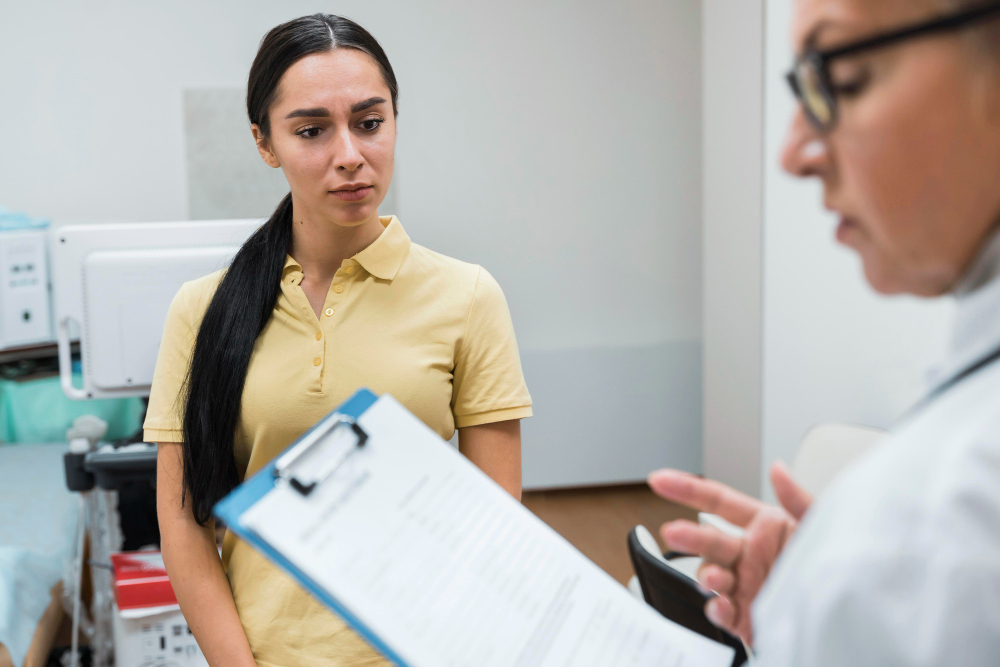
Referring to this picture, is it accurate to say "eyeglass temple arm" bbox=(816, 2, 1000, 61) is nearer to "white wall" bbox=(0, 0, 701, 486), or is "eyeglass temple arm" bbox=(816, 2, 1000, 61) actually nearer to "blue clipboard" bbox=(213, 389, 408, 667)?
"blue clipboard" bbox=(213, 389, 408, 667)

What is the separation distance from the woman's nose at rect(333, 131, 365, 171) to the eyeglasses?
0.79 m

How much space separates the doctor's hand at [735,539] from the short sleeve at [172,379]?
2.69 feet

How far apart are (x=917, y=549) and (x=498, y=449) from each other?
90cm

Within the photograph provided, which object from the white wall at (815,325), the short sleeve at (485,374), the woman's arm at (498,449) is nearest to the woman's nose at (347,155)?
the short sleeve at (485,374)

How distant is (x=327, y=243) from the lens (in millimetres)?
1269

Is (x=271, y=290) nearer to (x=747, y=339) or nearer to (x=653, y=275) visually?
(x=747, y=339)

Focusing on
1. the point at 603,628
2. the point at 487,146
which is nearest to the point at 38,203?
the point at 487,146

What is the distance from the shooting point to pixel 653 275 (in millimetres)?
4062

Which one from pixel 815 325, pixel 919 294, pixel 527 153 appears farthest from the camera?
pixel 527 153

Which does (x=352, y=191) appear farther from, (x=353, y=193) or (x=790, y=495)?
(x=790, y=495)

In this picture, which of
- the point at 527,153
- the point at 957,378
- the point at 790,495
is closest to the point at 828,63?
the point at 957,378

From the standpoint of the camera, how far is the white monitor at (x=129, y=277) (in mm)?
1739

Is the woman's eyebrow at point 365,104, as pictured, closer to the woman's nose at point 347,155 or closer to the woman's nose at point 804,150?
the woman's nose at point 347,155

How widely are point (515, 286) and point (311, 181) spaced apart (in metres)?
2.81
